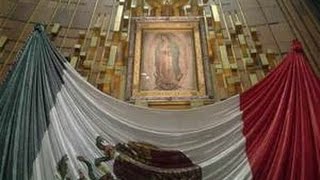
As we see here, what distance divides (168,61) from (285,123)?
1.46 metres

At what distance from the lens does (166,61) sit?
171 inches

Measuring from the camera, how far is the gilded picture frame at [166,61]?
4051 mm

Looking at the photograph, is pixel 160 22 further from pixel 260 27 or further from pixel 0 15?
pixel 0 15

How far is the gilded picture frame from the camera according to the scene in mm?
4051

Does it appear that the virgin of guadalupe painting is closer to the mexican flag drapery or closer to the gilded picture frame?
the gilded picture frame

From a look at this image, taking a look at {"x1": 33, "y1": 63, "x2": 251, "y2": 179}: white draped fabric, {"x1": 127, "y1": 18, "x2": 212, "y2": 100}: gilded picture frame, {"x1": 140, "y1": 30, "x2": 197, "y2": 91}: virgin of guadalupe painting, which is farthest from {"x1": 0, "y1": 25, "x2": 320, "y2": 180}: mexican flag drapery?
{"x1": 140, "y1": 30, "x2": 197, "y2": 91}: virgin of guadalupe painting

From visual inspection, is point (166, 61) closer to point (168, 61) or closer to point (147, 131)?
point (168, 61)

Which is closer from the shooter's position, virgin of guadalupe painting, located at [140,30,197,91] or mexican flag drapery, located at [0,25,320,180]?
mexican flag drapery, located at [0,25,320,180]

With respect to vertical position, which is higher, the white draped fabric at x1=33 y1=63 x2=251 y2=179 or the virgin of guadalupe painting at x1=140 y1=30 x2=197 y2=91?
the virgin of guadalupe painting at x1=140 y1=30 x2=197 y2=91

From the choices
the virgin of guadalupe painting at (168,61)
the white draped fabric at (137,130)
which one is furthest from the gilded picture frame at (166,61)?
the white draped fabric at (137,130)

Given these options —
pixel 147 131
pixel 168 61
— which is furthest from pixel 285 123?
pixel 168 61

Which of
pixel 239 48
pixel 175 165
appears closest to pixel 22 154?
pixel 175 165

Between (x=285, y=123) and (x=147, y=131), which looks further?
(x=147, y=131)

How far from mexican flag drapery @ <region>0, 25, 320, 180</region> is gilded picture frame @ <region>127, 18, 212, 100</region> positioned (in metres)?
0.63
